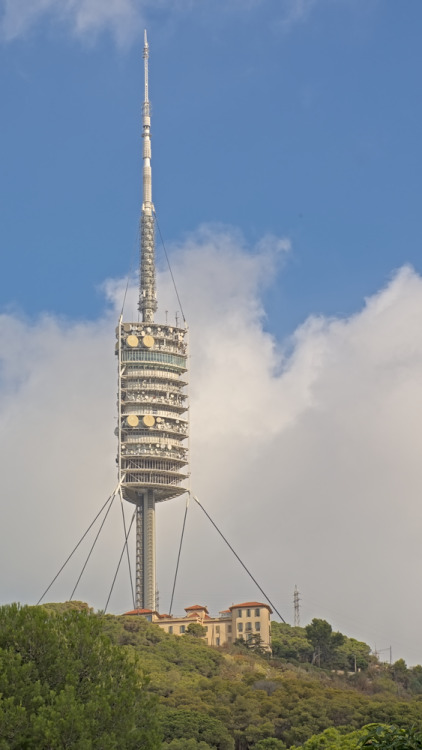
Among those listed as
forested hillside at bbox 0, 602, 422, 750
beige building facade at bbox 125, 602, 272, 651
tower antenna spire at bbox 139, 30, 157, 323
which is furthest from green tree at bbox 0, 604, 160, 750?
tower antenna spire at bbox 139, 30, 157, 323

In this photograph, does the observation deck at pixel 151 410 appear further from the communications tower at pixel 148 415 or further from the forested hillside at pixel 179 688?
the forested hillside at pixel 179 688

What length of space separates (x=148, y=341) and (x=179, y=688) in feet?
187

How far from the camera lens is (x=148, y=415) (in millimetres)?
154000

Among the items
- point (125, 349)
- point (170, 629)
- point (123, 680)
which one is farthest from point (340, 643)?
point (123, 680)

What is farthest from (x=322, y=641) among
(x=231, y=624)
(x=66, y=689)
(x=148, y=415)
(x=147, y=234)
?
(x=66, y=689)

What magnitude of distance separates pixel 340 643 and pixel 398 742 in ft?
425

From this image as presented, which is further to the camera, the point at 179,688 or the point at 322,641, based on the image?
the point at 322,641

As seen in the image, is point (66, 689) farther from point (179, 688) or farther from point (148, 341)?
point (148, 341)

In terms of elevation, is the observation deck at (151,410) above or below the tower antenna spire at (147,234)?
below

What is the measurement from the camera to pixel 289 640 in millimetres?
153125

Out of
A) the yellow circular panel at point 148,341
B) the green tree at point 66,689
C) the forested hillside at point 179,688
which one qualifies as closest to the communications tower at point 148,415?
the yellow circular panel at point 148,341

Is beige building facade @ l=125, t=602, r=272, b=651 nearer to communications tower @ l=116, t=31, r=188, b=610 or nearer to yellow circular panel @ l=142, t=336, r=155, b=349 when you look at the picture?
communications tower @ l=116, t=31, r=188, b=610

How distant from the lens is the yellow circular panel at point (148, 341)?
157 meters

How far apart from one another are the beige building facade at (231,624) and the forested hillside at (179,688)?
3623 mm
